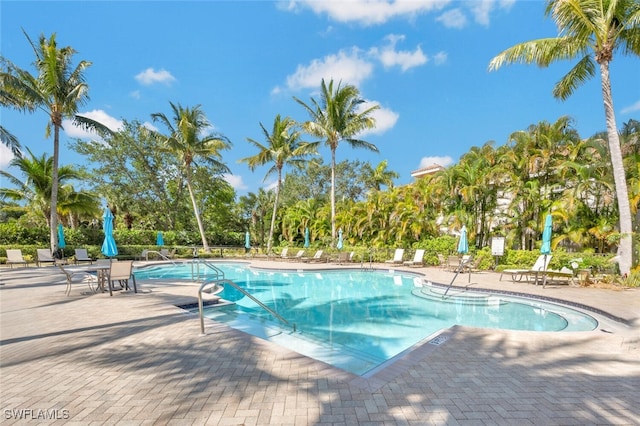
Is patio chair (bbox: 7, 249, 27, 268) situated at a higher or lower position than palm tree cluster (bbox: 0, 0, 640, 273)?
lower

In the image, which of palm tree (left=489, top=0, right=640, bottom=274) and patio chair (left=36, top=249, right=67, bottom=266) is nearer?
palm tree (left=489, top=0, right=640, bottom=274)

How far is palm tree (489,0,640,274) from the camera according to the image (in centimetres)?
1000

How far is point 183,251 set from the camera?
24391 mm

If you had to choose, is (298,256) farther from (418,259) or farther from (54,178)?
(54,178)

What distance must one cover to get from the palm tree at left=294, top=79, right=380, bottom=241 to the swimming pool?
11.6 metres

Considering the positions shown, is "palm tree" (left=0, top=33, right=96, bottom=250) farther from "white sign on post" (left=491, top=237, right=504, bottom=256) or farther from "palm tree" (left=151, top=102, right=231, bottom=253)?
"white sign on post" (left=491, top=237, right=504, bottom=256)

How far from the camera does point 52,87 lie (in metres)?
14.9

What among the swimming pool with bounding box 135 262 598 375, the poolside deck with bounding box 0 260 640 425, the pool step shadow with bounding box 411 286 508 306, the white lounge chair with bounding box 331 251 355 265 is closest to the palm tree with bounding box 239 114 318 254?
the white lounge chair with bounding box 331 251 355 265

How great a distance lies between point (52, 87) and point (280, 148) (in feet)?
43.2

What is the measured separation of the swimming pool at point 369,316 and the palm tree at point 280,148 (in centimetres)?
1309

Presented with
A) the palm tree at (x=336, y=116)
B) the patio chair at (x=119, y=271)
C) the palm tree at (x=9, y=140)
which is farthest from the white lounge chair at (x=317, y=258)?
the palm tree at (x=9, y=140)

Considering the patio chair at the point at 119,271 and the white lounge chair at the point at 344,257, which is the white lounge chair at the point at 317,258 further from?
the patio chair at the point at 119,271

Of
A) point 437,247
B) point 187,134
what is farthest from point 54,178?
point 437,247

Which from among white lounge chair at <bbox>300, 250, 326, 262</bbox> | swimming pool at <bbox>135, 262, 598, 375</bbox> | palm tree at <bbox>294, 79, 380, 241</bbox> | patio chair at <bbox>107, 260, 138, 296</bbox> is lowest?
swimming pool at <bbox>135, 262, 598, 375</bbox>
